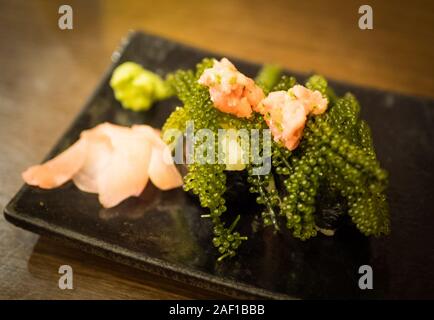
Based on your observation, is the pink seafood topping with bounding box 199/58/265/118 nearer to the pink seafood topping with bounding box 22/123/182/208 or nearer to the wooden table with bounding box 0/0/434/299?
the pink seafood topping with bounding box 22/123/182/208

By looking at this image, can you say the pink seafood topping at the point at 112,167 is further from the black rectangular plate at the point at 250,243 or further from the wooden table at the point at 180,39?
the wooden table at the point at 180,39

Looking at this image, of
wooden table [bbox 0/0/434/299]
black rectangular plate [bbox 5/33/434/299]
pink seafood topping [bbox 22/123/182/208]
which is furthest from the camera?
wooden table [bbox 0/0/434/299]

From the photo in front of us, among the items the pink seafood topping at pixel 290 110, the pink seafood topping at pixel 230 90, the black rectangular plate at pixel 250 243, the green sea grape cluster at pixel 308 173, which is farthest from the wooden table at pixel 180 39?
the pink seafood topping at pixel 290 110

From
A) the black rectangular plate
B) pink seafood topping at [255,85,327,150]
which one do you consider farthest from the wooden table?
pink seafood topping at [255,85,327,150]

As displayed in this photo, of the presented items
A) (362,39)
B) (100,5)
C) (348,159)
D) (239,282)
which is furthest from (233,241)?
(100,5)

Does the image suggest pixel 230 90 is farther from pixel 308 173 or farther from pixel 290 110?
pixel 308 173

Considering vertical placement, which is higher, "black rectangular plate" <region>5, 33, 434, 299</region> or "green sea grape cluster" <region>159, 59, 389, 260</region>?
"green sea grape cluster" <region>159, 59, 389, 260</region>
